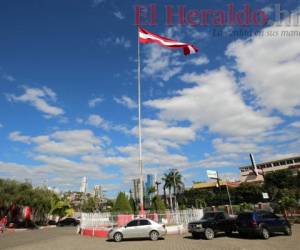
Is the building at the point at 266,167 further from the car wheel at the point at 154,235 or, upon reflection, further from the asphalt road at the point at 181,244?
the asphalt road at the point at 181,244

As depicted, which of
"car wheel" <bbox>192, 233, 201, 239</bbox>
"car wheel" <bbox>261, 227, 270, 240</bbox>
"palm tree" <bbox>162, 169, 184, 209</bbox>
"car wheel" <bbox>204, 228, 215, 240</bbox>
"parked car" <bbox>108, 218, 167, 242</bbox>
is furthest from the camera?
"palm tree" <bbox>162, 169, 184, 209</bbox>

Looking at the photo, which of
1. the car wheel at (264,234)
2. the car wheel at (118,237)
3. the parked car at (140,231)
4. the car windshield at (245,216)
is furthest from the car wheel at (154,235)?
the car wheel at (264,234)

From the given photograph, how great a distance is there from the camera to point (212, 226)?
21.7 m

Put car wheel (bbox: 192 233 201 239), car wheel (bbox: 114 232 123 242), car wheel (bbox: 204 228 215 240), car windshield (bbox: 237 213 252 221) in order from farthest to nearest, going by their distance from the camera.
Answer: car wheel (bbox: 114 232 123 242)
car wheel (bbox: 192 233 201 239)
car wheel (bbox: 204 228 215 240)
car windshield (bbox: 237 213 252 221)

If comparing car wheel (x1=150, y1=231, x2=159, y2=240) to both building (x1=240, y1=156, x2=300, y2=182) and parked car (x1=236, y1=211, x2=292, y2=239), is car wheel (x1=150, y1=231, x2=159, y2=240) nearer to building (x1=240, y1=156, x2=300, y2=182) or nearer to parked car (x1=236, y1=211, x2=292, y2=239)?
parked car (x1=236, y1=211, x2=292, y2=239)

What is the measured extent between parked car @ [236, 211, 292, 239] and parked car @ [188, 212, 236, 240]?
107cm

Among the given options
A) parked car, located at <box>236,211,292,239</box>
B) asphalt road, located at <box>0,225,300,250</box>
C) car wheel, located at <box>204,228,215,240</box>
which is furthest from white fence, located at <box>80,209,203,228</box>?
parked car, located at <box>236,211,292,239</box>

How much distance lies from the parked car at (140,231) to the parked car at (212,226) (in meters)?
2.15

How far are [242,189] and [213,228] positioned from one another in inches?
3541

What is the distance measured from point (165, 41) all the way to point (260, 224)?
14.8 meters

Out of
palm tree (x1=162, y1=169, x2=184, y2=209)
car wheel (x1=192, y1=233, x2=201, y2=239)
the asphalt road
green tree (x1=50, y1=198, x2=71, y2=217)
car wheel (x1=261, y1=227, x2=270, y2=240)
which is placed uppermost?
palm tree (x1=162, y1=169, x2=184, y2=209)

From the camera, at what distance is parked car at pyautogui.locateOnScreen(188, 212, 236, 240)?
21420 mm

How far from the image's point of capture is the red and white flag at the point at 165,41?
25.5m

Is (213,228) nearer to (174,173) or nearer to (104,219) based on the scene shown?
(104,219)
